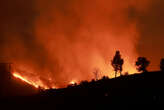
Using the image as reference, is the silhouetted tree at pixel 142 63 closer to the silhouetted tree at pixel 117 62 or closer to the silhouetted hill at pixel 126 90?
the silhouetted tree at pixel 117 62

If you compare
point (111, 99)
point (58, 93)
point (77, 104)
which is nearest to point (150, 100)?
point (111, 99)

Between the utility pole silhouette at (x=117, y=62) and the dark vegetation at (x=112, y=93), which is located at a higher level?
the utility pole silhouette at (x=117, y=62)

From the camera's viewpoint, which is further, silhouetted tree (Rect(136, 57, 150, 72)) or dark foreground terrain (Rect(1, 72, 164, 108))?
silhouetted tree (Rect(136, 57, 150, 72))

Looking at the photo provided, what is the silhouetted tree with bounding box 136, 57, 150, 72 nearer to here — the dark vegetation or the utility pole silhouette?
the utility pole silhouette

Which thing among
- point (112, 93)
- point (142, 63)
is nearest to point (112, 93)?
point (112, 93)

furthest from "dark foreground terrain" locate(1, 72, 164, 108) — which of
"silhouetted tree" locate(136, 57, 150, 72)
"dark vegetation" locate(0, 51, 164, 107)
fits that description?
"silhouetted tree" locate(136, 57, 150, 72)

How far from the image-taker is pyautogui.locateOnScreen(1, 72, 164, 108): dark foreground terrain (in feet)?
81.5

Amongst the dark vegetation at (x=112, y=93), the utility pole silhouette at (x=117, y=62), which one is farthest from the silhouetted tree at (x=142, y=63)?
the dark vegetation at (x=112, y=93)

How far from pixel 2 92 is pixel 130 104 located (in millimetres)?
41934

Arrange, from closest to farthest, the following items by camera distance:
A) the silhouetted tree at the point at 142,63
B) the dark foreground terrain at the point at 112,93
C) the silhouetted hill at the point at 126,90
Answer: the silhouetted hill at the point at 126,90, the dark foreground terrain at the point at 112,93, the silhouetted tree at the point at 142,63

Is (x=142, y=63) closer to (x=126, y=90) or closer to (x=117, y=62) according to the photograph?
(x=117, y=62)

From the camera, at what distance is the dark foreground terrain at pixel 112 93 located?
24.8 metres

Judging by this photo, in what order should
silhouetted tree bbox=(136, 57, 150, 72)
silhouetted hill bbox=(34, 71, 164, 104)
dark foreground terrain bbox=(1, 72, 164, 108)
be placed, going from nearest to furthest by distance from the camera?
1. silhouetted hill bbox=(34, 71, 164, 104)
2. dark foreground terrain bbox=(1, 72, 164, 108)
3. silhouetted tree bbox=(136, 57, 150, 72)

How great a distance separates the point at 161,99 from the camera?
78.2ft
